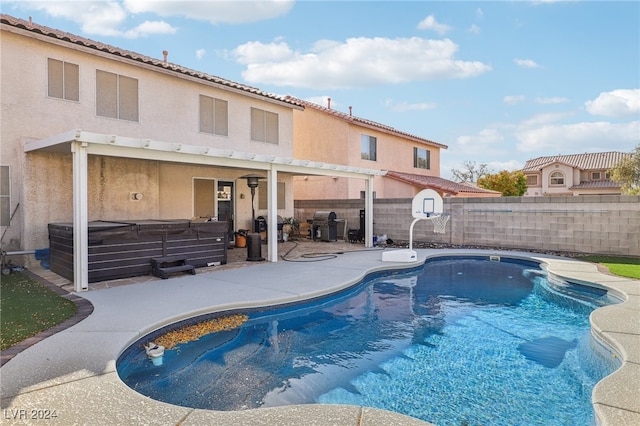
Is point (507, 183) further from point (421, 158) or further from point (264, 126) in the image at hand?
point (264, 126)

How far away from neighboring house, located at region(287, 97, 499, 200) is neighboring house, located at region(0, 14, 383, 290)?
218 inches

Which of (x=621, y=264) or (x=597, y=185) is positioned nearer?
(x=621, y=264)

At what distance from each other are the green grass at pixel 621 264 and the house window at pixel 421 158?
14.5 metres

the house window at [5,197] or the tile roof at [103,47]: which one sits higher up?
the tile roof at [103,47]

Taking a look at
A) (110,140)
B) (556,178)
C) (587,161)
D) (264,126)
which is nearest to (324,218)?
(264,126)

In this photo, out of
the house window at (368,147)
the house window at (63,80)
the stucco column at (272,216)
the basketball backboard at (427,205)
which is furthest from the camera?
the house window at (368,147)

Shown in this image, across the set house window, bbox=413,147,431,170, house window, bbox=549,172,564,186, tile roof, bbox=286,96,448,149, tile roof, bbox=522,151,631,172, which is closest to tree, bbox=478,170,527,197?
house window, bbox=549,172,564,186

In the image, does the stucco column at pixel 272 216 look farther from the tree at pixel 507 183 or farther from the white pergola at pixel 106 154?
the tree at pixel 507 183

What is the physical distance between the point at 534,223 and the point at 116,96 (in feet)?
46.6

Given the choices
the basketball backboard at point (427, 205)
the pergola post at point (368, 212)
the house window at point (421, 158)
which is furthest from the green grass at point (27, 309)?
the house window at point (421, 158)

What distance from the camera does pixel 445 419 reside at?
12.5ft

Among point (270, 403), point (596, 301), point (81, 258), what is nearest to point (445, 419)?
point (270, 403)

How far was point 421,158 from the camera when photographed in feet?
85.9

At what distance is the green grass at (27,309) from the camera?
198 inches
